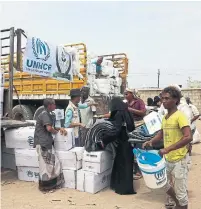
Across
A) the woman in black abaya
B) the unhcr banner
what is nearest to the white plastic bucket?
the woman in black abaya

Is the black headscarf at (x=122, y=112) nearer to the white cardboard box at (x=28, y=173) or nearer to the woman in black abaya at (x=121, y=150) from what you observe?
the woman in black abaya at (x=121, y=150)

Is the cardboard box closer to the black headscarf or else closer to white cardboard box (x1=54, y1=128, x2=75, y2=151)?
white cardboard box (x1=54, y1=128, x2=75, y2=151)

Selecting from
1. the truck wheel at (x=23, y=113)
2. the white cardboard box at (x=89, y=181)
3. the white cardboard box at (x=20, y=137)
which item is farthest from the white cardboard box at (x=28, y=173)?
the truck wheel at (x=23, y=113)

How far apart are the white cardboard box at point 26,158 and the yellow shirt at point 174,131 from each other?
2414 mm

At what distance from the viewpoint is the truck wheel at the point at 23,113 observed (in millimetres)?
9825

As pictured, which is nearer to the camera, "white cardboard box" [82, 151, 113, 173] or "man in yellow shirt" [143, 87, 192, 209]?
"man in yellow shirt" [143, 87, 192, 209]

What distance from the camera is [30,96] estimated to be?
9.80 meters

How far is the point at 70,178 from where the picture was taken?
458cm

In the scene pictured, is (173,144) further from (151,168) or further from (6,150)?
(6,150)

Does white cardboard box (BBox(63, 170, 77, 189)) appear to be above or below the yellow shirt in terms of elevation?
below

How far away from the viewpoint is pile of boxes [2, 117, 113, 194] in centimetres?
444

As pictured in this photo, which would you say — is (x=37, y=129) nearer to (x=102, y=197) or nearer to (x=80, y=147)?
(x=80, y=147)

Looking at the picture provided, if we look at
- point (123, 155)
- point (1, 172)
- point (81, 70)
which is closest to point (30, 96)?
point (81, 70)

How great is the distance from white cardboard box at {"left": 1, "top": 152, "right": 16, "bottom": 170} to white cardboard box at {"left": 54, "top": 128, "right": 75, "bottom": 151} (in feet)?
4.14
